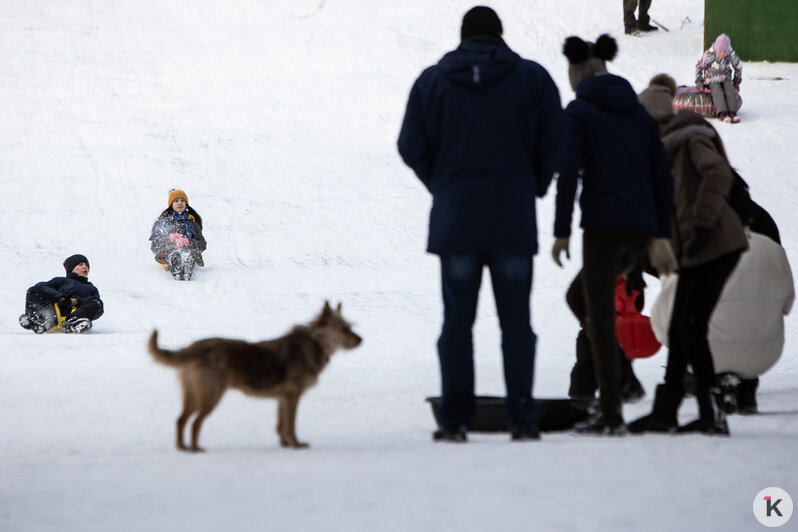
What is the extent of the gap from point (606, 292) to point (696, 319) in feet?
1.61

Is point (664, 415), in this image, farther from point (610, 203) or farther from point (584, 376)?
point (584, 376)

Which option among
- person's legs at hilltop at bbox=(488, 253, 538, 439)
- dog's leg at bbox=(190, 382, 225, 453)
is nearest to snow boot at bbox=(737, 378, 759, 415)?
person's legs at hilltop at bbox=(488, 253, 538, 439)

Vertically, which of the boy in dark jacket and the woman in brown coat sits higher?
the woman in brown coat

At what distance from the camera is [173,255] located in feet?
39.4

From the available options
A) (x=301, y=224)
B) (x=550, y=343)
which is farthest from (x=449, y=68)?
(x=301, y=224)

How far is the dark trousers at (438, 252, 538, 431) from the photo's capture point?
4656mm

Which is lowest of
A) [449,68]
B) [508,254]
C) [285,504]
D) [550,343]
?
[550,343]

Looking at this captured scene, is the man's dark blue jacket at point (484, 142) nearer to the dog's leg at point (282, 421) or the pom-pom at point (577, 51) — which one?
the pom-pom at point (577, 51)

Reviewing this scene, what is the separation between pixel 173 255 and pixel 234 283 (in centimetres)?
71

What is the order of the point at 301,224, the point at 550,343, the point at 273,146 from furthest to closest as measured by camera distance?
the point at 273,146
the point at 301,224
the point at 550,343

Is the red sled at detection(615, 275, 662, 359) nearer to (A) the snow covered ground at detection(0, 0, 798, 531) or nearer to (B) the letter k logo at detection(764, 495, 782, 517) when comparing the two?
(A) the snow covered ground at detection(0, 0, 798, 531)

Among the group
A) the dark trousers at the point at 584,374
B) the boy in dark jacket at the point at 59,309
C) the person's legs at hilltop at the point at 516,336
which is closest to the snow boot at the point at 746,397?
the dark trousers at the point at 584,374

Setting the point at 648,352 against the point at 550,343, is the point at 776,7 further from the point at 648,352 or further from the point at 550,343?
the point at 648,352

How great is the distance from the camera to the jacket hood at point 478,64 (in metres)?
4.65
